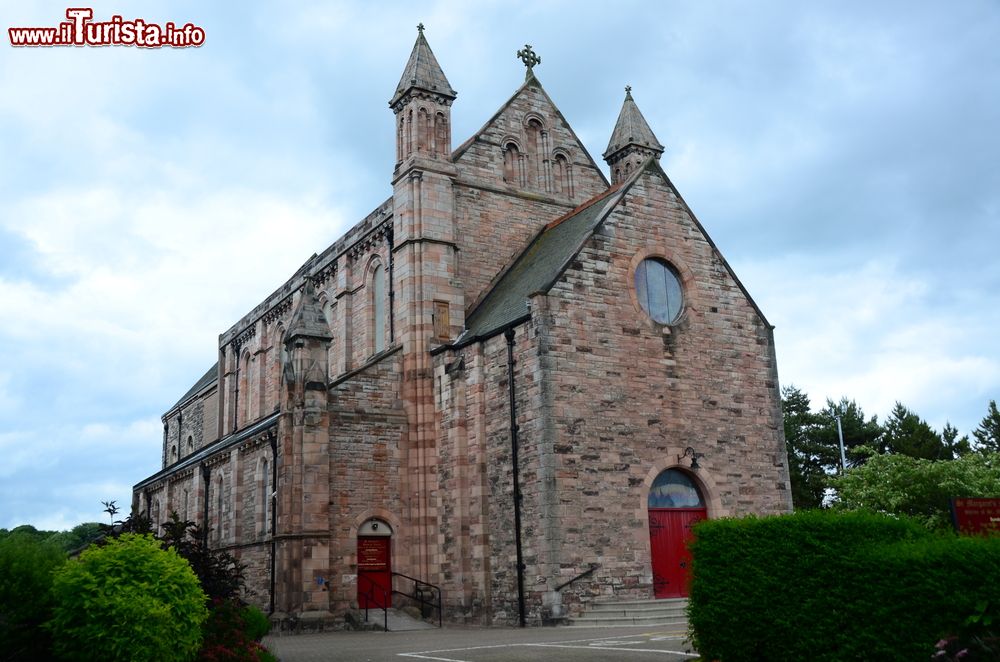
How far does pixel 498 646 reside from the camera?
1703 centimetres

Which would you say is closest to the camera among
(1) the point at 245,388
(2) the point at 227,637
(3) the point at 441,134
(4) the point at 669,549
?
(2) the point at 227,637

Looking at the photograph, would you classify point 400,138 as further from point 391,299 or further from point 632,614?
point 632,614

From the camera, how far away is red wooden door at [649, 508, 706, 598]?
914 inches

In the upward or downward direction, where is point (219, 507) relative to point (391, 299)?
downward

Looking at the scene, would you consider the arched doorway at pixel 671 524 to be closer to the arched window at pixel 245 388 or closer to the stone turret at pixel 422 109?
the stone turret at pixel 422 109

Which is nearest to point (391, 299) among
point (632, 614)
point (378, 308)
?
point (378, 308)

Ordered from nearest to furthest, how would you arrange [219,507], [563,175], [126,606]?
1. [126,606]
2. [563,175]
3. [219,507]

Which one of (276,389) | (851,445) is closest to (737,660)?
(276,389)

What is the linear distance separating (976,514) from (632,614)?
1056 centimetres

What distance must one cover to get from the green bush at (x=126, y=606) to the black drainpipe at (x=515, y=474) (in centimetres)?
1132

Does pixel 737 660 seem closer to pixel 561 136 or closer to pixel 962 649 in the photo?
pixel 962 649

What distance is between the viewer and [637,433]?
23938 millimetres

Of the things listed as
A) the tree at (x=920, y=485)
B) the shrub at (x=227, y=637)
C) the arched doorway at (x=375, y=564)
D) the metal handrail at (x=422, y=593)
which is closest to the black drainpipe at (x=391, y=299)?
the arched doorway at (x=375, y=564)

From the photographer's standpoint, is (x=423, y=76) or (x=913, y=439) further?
(x=913, y=439)
